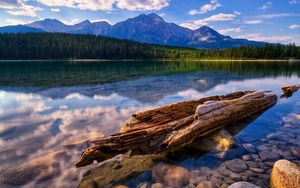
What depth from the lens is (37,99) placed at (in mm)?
25547

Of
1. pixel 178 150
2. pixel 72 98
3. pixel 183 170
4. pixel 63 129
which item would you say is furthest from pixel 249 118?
pixel 72 98

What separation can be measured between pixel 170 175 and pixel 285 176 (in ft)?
12.8

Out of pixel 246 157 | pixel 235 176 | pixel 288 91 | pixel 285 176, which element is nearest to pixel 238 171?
pixel 235 176

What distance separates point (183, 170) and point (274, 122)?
976cm

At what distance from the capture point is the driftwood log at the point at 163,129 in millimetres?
10492

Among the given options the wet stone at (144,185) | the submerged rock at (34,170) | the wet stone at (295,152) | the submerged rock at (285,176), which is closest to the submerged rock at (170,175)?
the wet stone at (144,185)

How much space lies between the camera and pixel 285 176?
26.2 ft

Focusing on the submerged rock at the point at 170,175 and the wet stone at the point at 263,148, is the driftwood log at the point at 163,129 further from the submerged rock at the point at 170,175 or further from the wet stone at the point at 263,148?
the wet stone at the point at 263,148

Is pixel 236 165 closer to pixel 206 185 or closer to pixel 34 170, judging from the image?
pixel 206 185

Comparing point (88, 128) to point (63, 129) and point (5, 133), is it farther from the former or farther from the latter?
point (5, 133)

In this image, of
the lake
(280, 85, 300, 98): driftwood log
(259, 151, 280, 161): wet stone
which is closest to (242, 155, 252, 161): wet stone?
the lake

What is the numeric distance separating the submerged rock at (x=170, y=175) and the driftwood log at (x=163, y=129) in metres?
1.13

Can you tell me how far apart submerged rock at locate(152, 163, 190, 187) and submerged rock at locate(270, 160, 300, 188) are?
2.90 meters

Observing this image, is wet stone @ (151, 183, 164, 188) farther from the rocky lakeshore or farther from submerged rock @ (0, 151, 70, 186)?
submerged rock @ (0, 151, 70, 186)
